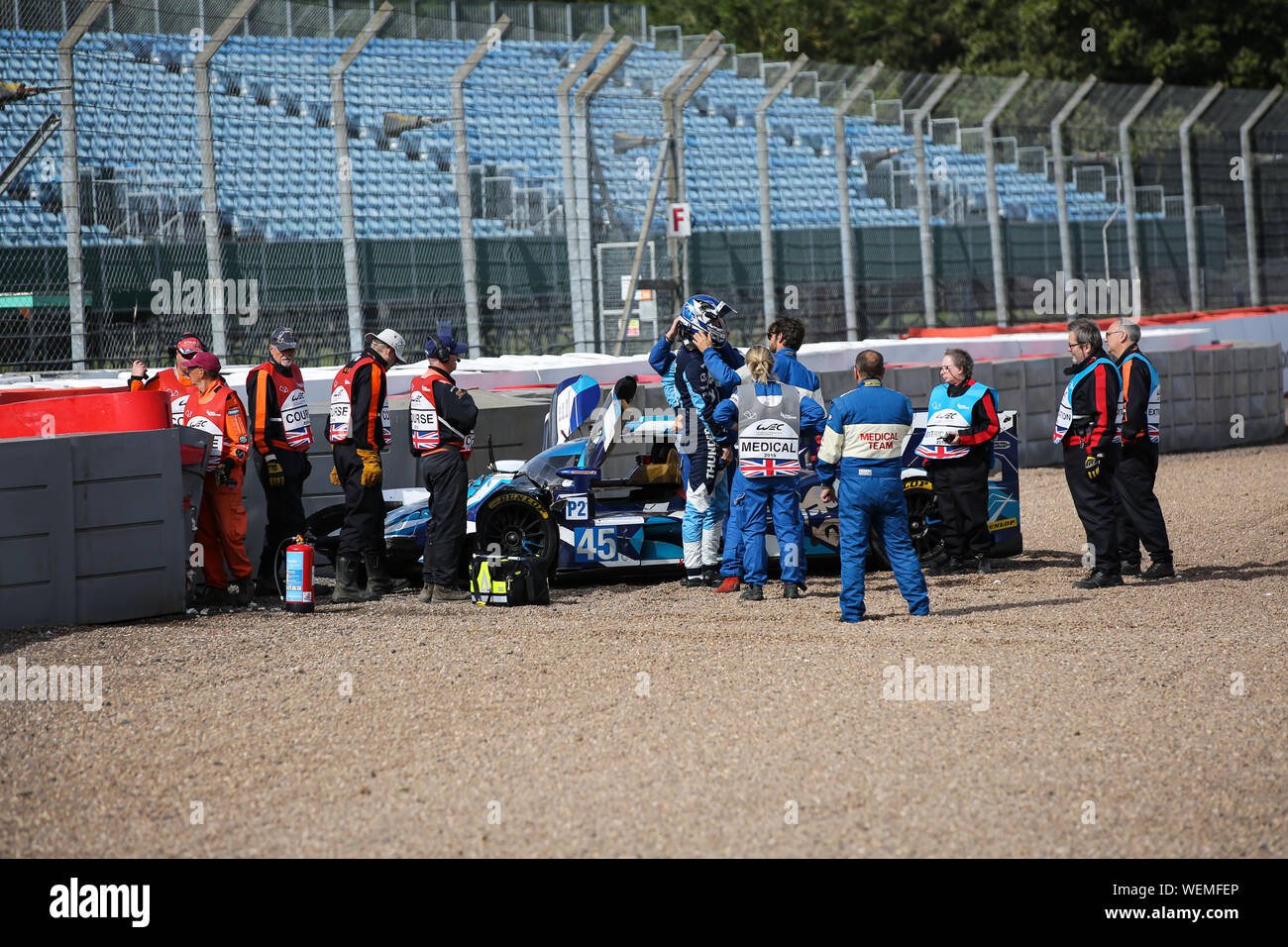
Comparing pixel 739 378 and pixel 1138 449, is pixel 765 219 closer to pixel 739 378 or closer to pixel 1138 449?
pixel 739 378

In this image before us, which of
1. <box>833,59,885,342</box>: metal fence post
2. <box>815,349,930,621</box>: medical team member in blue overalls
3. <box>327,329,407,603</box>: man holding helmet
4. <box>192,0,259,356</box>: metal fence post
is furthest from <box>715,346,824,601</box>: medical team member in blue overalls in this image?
<box>833,59,885,342</box>: metal fence post

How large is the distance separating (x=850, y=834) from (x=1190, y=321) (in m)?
20.2

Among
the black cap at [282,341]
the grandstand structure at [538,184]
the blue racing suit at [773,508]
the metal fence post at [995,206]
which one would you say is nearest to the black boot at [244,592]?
the black cap at [282,341]

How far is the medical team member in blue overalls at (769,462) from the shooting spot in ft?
28.8

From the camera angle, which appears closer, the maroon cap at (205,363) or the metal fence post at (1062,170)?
the maroon cap at (205,363)

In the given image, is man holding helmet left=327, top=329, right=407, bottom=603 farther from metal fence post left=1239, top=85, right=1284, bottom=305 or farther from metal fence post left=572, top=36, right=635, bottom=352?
metal fence post left=1239, top=85, right=1284, bottom=305

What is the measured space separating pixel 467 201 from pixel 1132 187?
13262 millimetres

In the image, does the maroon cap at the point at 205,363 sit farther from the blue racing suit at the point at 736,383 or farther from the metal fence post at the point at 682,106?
the metal fence post at the point at 682,106

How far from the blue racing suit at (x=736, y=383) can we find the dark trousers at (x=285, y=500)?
286cm

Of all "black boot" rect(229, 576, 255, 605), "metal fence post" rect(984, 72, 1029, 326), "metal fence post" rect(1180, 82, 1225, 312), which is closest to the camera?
"black boot" rect(229, 576, 255, 605)

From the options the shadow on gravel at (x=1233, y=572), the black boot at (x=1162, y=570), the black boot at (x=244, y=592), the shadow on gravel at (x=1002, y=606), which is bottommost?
the shadow on gravel at (x=1002, y=606)

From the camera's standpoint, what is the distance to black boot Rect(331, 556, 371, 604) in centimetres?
927

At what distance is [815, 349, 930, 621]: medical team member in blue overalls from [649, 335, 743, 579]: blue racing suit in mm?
1200
